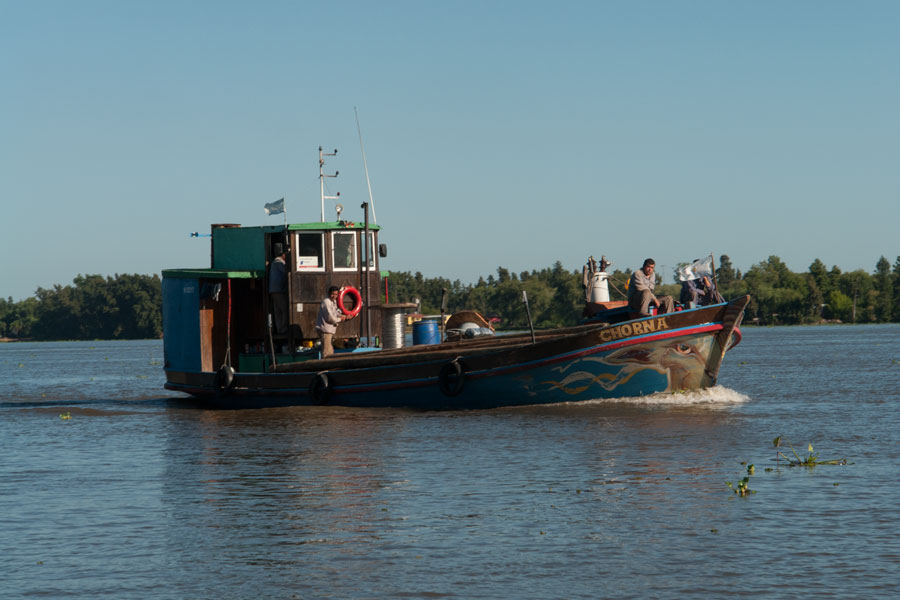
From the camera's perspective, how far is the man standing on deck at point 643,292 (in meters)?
21.0

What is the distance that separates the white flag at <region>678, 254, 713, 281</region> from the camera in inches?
871

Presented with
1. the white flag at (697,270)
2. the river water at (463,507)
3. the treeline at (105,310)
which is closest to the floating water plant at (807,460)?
the river water at (463,507)

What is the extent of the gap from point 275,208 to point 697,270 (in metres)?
9.30

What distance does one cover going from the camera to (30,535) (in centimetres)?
1112

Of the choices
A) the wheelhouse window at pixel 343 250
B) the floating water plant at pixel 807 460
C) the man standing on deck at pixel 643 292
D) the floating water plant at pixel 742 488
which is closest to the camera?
the floating water plant at pixel 742 488

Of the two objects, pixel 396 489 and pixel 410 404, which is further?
pixel 410 404

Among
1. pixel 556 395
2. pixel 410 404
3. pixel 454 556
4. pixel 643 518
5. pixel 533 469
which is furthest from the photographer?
pixel 410 404

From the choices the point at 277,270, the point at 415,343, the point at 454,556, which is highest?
the point at 277,270

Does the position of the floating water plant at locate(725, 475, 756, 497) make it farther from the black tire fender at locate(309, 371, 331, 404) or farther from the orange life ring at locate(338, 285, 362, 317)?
the orange life ring at locate(338, 285, 362, 317)

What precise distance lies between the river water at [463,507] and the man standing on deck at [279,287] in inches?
128

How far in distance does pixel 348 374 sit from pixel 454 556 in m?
13.1

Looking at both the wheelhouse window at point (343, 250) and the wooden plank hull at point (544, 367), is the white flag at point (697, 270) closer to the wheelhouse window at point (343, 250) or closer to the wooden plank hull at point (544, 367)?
the wooden plank hull at point (544, 367)

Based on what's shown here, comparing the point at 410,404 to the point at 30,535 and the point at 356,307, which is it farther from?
the point at 30,535

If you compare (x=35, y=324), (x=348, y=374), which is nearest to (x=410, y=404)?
(x=348, y=374)
